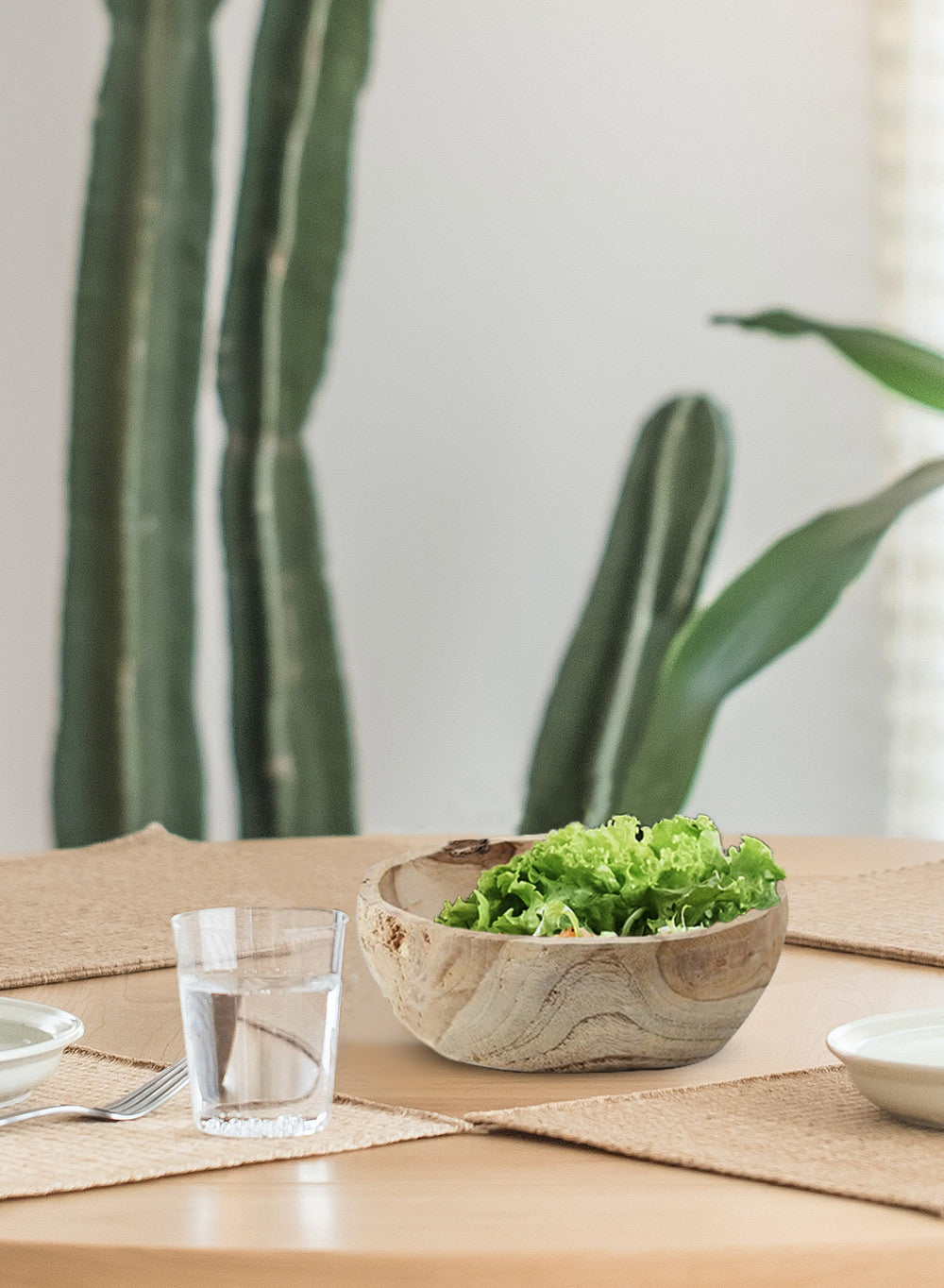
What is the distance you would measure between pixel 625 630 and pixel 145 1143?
1.81 meters

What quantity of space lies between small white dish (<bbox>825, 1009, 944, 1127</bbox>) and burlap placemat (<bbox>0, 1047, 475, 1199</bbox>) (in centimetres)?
14

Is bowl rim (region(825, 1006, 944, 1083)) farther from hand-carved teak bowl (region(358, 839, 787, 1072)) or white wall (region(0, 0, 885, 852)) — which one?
white wall (region(0, 0, 885, 852))

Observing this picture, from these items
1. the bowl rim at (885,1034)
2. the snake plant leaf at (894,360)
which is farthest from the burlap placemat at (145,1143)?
the snake plant leaf at (894,360)

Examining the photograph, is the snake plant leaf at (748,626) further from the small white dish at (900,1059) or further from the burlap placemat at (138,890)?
the small white dish at (900,1059)

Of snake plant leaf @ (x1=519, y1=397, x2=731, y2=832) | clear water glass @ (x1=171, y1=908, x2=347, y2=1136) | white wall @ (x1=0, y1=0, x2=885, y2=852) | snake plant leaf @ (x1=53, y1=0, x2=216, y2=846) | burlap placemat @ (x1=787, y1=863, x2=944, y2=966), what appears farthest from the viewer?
white wall @ (x1=0, y1=0, x2=885, y2=852)

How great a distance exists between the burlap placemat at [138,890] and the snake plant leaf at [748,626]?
528 millimetres

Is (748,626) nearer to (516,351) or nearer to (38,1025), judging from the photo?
(516,351)

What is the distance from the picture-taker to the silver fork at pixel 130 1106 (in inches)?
22.4

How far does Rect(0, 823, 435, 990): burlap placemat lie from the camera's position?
0.89 metres

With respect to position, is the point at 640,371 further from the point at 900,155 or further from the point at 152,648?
the point at 152,648

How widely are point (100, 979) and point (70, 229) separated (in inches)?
72.2

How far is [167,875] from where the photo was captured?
116 centimetres

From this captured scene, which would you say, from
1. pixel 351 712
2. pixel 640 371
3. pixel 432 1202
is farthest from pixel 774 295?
pixel 432 1202

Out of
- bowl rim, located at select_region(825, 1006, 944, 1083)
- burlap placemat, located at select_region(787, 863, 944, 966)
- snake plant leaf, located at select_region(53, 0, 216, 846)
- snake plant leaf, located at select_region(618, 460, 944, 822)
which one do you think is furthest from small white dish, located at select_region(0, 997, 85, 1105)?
snake plant leaf, located at select_region(53, 0, 216, 846)
